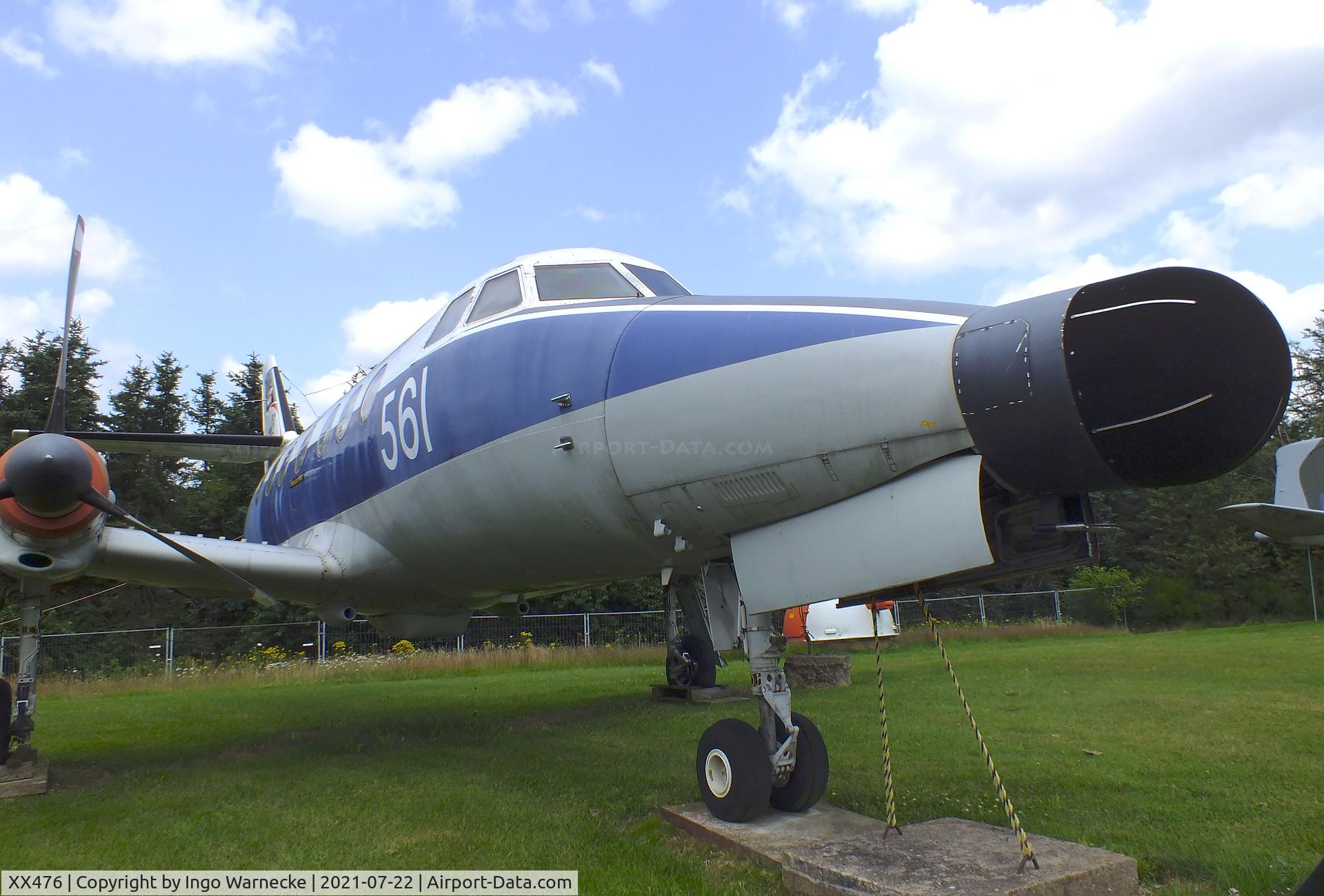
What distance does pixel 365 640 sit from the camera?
28.1m

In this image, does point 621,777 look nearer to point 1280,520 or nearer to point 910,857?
point 910,857

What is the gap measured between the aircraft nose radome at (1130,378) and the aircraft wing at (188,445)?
6.52 metres

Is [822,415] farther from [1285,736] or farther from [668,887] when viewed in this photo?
[1285,736]

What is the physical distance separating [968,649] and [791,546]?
18.7 metres

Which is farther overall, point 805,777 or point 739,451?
point 805,777

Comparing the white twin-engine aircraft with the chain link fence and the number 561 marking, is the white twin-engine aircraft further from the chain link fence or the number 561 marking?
the chain link fence

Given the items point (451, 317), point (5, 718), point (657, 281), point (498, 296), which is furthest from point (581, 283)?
point (5, 718)

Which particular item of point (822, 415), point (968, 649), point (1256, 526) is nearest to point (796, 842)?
point (822, 415)

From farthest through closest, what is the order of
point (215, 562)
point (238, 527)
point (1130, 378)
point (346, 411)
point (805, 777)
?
point (238, 527)
point (346, 411)
point (215, 562)
point (805, 777)
point (1130, 378)

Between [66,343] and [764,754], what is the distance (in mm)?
6454

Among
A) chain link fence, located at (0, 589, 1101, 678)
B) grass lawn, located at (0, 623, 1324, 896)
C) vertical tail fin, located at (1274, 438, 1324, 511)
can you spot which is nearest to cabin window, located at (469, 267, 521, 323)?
grass lawn, located at (0, 623, 1324, 896)

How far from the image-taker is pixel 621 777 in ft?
21.3

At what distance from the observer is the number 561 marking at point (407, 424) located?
6.63m

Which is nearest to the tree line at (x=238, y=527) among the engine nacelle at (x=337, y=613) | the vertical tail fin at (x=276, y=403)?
the vertical tail fin at (x=276, y=403)
